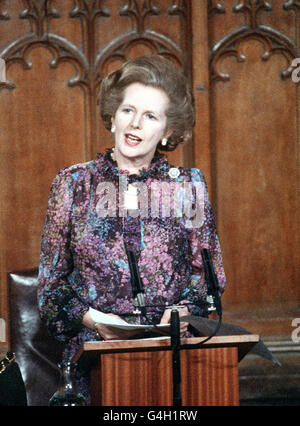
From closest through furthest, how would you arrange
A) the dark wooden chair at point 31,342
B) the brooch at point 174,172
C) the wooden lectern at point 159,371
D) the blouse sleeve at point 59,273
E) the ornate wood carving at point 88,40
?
the wooden lectern at point 159,371, the blouse sleeve at point 59,273, the brooch at point 174,172, the dark wooden chair at point 31,342, the ornate wood carving at point 88,40

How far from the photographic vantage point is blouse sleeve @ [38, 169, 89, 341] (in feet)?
8.07

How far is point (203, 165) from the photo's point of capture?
164 inches

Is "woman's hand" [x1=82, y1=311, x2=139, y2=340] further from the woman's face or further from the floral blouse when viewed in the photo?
the woman's face

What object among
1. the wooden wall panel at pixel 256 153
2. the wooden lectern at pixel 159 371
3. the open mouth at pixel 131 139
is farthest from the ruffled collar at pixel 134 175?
the wooden wall panel at pixel 256 153

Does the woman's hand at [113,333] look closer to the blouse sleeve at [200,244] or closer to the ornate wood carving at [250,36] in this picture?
the blouse sleeve at [200,244]

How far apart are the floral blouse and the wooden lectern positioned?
0.53 metres

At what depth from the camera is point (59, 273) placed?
8.25ft

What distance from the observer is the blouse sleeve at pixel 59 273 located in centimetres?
246

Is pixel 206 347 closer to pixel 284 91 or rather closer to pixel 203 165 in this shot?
pixel 203 165

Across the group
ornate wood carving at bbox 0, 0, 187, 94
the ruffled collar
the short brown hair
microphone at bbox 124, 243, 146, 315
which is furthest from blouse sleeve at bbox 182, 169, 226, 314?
ornate wood carving at bbox 0, 0, 187, 94

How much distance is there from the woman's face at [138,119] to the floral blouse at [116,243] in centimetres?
12

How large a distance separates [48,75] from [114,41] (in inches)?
17.3

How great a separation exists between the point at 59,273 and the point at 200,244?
1.75 ft

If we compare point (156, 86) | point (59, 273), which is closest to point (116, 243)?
point (59, 273)
